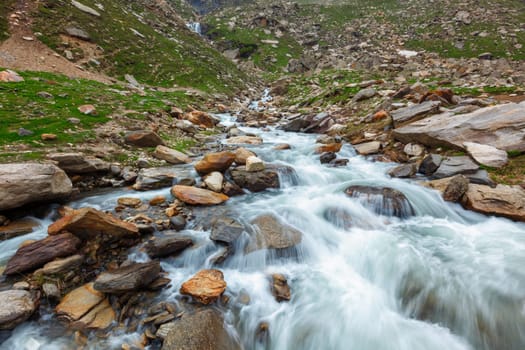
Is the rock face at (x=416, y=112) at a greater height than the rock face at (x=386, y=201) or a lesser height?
greater

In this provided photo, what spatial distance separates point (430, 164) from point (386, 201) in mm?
3323

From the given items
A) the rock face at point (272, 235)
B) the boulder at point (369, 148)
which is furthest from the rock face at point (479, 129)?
the rock face at point (272, 235)

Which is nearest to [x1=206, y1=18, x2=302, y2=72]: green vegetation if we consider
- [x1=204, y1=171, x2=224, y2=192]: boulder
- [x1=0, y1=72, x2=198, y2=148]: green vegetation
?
[x1=0, y1=72, x2=198, y2=148]: green vegetation

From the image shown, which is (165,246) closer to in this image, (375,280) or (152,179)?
(152,179)

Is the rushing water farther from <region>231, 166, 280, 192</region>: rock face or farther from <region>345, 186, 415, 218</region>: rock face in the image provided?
<region>231, 166, 280, 192</region>: rock face

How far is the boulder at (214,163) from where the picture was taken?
35.3ft

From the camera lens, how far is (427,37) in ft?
208

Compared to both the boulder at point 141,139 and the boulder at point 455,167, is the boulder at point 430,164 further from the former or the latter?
the boulder at point 141,139

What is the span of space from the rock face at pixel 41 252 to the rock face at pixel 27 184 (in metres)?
1.78

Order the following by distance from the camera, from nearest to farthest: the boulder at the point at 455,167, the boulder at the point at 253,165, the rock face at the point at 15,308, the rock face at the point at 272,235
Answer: the rock face at the point at 15,308 < the rock face at the point at 272,235 < the boulder at the point at 455,167 < the boulder at the point at 253,165

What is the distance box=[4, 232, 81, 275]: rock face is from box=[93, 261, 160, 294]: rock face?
1092 mm

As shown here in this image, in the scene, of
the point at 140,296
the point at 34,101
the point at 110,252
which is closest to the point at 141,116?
the point at 34,101

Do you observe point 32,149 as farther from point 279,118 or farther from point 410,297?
point 279,118

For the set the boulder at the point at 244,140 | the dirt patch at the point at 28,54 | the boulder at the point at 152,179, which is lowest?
the boulder at the point at 152,179
